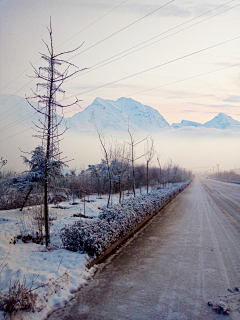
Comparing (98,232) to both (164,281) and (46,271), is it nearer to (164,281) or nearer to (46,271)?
(46,271)

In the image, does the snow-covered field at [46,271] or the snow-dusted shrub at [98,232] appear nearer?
the snow-covered field at [46,271]

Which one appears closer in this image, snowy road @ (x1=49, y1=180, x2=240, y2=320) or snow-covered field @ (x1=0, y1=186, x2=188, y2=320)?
snowy road @ (x1=49, y1=180, x2=240, y2=320)

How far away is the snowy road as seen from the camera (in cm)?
375

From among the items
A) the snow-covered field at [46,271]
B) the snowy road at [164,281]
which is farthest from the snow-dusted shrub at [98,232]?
the snowy road at [164,281]

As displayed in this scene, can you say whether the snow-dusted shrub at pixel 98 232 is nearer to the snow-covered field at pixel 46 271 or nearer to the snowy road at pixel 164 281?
the snow-covered field at pixel 46 271

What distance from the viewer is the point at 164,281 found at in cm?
483

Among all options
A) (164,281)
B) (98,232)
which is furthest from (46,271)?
(164,281)

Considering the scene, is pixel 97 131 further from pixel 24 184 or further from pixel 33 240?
pixel 33 240

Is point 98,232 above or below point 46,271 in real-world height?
above

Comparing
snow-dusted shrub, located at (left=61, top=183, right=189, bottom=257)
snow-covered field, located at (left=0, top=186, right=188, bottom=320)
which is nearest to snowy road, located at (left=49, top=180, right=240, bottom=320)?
snow-covered field, located at (left=0, top=186, right=188, bottom=320)

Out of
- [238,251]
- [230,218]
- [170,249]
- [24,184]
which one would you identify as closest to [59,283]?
[170,249]

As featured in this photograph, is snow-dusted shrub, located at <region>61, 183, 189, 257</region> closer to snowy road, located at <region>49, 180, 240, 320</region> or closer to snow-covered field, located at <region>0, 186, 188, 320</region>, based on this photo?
snow-covered field, located at <region>0, 186, 188, 320</region>

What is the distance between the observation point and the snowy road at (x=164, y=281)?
3.75 meters

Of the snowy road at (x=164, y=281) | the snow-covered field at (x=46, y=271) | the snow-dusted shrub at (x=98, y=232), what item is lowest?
the snowy road at (x=164, y=281)
